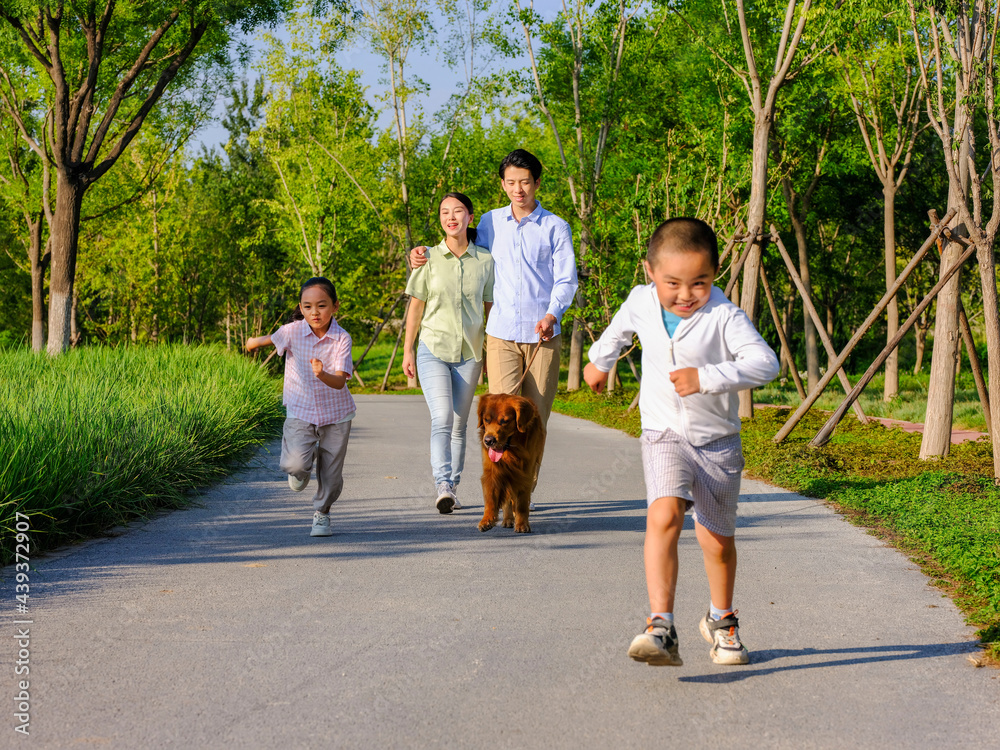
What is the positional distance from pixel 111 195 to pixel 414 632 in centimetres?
2810

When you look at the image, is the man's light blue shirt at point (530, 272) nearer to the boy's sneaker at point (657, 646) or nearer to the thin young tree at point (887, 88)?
the boy's sneaker at point (657, 646)

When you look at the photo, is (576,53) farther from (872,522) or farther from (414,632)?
(414,632)

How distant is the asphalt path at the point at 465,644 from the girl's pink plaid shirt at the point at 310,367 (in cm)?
80

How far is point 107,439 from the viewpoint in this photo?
7.09 m

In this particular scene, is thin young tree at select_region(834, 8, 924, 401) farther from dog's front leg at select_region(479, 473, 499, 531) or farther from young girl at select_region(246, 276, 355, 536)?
young girl at select_region(246, 276, 355, 536)

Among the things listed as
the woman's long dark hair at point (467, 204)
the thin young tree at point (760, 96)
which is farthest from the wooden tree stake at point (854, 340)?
the woman's long dark hair at point (467, 204)

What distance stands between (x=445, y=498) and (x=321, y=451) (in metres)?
0.96

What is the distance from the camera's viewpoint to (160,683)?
348 cm

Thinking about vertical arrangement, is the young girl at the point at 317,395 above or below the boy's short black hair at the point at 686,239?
below

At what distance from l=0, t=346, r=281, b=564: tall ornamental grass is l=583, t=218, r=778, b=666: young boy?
11.5 feet

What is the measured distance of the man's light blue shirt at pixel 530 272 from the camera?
6625mm

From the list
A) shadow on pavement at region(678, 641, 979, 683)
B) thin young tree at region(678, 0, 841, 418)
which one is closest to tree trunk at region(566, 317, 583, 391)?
thin young tree at region(678, 0, 841, 418)

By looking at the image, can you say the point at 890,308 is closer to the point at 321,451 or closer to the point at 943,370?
the point at 943,370

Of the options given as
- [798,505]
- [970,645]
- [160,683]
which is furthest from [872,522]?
[160,683]
